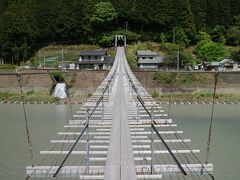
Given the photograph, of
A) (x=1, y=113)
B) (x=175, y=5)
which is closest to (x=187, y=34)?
(x=175, y=5)

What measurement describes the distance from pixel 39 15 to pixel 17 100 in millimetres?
14884

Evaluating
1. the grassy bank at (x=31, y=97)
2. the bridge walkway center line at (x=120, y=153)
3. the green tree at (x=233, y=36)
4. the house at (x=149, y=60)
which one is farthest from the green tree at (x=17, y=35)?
the bridge walkway center line at (x=120, y=153)

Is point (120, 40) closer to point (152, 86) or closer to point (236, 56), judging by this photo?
point (236, 56)

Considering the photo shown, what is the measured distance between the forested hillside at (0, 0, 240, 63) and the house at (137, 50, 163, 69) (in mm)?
5139

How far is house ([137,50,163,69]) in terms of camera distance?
1271 inches

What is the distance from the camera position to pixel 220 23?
39.9 meters

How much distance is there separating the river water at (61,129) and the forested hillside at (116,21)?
51.0 ft

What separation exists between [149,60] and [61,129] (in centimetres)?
1860

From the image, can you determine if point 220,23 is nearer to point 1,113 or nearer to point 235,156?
point 1,113

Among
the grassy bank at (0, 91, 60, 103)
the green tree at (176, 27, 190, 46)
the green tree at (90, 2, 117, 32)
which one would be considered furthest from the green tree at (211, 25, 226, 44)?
the grassy bank at (0, 91, 60, 103)

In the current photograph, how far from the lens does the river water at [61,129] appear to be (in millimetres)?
9672

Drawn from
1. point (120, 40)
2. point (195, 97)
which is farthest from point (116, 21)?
point (195, 97)

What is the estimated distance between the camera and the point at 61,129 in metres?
14.6

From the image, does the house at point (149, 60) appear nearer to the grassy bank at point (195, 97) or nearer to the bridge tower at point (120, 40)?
the bridge tower at point (120, 40)
